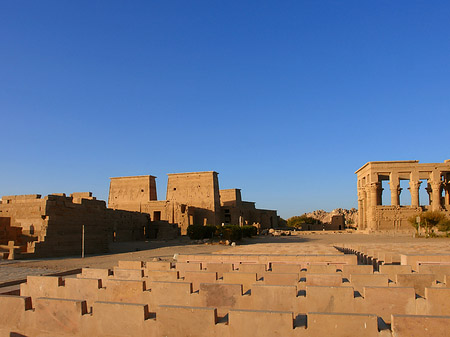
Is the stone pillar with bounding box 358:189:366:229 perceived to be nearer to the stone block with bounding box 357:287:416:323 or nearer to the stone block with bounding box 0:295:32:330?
the stone block with bounding box 357:287:416:323

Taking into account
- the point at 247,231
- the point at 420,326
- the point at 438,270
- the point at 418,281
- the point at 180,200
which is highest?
the point at 180,200

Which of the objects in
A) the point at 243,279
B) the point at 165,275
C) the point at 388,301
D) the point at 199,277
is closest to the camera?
the point at 388,301

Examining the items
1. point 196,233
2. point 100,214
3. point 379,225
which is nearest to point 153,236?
point 196,233

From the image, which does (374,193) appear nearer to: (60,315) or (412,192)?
(412,192)

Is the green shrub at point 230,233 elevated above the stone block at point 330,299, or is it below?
below

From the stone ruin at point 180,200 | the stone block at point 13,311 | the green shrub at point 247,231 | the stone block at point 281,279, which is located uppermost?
the stone ruin at point 180,200

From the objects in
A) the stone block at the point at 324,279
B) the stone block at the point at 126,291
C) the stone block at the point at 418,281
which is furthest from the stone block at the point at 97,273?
the stone block at the point at 418,281

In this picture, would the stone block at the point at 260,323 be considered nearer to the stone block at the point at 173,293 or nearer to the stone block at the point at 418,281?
the stone block at the point at 173,293

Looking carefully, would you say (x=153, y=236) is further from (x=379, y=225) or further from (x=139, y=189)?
(x=379, y=225)

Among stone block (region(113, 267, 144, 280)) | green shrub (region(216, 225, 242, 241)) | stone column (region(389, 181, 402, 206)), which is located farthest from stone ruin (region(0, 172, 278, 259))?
stone column (region(389, 181, 402, 206))

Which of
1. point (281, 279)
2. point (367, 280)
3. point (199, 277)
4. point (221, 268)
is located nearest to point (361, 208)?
point (221, 268)

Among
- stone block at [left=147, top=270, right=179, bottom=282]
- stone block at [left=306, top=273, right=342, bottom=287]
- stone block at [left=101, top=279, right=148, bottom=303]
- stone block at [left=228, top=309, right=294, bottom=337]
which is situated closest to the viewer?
stone block at [left=228, top=309, right=294, bottom=337]

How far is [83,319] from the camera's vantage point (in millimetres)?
4496

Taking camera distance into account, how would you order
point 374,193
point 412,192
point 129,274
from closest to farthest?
1. point 129,274
2. point 412,192
3. point 374,193
